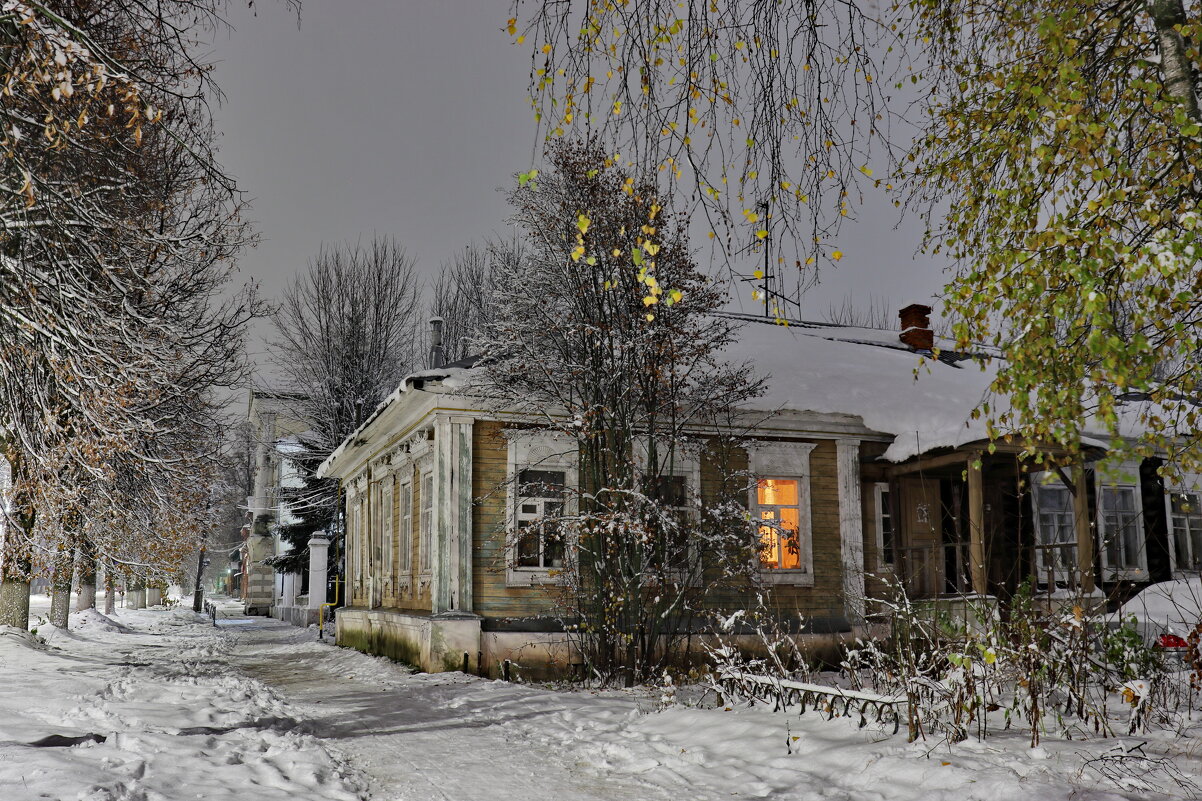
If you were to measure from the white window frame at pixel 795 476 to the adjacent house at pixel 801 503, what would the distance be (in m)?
0.02

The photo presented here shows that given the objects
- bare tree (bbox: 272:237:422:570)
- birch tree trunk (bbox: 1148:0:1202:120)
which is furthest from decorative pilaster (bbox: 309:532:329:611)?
birch tree trunk (bbox: 1148:0:1202:120)

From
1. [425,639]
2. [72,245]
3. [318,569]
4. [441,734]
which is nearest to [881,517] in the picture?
[425,639]

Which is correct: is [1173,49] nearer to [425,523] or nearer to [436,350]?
→ [425,523]

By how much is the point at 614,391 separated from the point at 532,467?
2141mm

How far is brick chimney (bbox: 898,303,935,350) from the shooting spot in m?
18.4

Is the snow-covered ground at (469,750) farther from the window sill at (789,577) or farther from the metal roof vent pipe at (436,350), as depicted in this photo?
the metal roof vent pipe at (436,350)

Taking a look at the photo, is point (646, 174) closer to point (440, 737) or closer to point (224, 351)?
point (440, 737)

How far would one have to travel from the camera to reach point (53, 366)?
338 inches

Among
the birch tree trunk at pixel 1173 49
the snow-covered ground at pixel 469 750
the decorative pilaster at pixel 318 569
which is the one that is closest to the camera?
the snow-covered ground at pixel 469 750

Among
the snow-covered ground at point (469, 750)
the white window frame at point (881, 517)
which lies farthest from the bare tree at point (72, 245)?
the white window frame at point (881, 517)

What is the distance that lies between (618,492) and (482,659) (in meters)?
3.46

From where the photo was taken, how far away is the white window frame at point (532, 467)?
13039mm

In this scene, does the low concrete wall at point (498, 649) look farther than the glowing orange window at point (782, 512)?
No

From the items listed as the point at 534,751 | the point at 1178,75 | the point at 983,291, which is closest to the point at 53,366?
the point at 534,751
